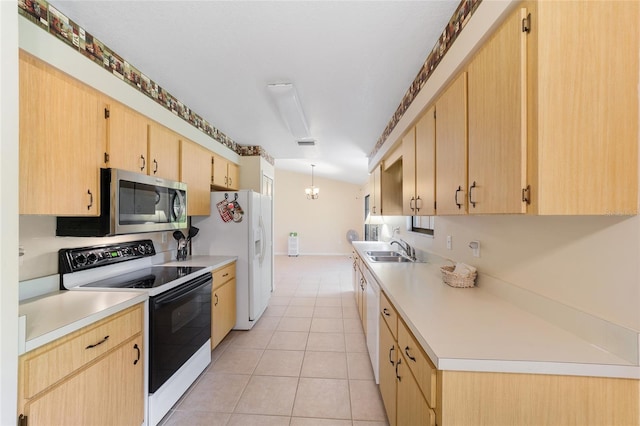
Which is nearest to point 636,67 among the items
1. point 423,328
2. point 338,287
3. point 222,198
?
point 423,328

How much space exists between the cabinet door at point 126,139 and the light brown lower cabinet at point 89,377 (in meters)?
0.99

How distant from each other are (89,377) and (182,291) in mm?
768

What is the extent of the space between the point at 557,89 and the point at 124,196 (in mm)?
2289

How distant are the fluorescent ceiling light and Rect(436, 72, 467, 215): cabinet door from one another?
1.24m

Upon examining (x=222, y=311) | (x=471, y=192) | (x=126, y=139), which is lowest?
(x=222, y=311)

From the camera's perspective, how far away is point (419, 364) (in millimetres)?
1093

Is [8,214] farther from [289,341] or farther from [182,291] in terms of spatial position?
[289,341]

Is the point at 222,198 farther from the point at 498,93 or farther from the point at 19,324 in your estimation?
the point at 498,93

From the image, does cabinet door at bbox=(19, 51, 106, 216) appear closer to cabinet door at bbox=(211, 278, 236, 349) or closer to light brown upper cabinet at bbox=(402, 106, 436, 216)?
cabinet door at bbox=(211, 278, 236, 349)

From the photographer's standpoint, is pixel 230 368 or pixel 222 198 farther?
pixel 222 198

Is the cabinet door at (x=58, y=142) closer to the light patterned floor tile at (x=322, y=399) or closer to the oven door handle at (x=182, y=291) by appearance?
the oven door handle at (x=182, y=291)

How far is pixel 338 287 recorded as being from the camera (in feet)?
16.8

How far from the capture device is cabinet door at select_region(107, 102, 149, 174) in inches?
67.8

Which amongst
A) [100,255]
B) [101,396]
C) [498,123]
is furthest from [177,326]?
[498,123]
